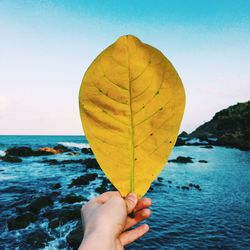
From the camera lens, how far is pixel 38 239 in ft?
27.6

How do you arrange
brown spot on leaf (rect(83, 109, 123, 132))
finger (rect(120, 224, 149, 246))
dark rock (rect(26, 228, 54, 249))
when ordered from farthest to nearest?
dark rock (rect(26, 228, 54, 249)), finger (rect(120, 224, 149, 246)), brown spot on leaf (rect(83, 109, 123, 132))

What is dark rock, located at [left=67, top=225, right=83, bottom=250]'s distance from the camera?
830 cm

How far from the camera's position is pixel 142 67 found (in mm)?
748

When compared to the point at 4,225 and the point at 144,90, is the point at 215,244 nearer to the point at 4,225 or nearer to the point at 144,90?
the point at 4,225

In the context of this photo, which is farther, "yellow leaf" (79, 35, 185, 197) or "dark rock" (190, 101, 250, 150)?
"dark rock" (190, 101, 250, 150)

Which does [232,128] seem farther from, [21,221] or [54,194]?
[21,221]

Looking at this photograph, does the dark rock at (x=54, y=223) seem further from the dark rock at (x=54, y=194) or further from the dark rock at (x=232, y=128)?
the dark rock at (x=232, y=128)

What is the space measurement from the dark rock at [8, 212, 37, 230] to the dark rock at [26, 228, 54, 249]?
897 millimetres

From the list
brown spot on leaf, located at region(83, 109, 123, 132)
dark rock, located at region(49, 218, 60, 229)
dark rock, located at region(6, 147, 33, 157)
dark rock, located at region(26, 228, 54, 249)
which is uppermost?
brown spot on leaf, located at region(83, 109, 123, 132)

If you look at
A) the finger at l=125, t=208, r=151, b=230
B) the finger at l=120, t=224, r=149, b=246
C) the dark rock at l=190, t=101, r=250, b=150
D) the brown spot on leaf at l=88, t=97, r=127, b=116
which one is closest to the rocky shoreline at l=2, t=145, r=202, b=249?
the finger at l=120, t=224, r=149, b=246

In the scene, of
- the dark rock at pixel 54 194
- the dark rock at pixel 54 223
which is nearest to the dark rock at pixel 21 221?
the dark rock at pixel 54 223

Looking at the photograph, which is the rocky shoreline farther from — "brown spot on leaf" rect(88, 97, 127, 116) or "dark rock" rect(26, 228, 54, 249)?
"brown spot on leaf" rect(88, 97, 127, 116)

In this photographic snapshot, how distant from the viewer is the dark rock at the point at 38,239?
26.8 feet

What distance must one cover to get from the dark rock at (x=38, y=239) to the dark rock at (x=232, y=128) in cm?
3655
